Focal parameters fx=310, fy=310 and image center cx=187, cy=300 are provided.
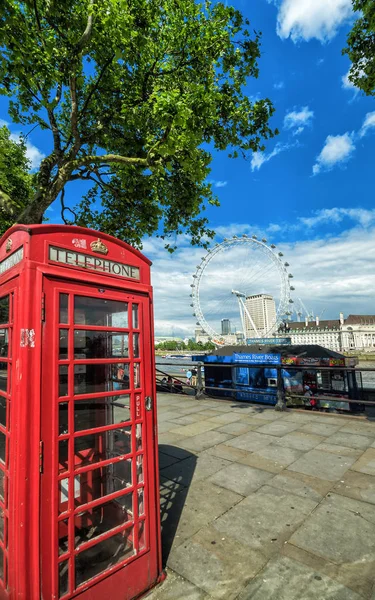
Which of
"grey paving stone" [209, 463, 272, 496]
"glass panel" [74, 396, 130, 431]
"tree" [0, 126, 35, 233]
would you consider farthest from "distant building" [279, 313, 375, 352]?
"glass panel" [74, 396, 130, 431]

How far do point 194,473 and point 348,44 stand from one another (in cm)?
972

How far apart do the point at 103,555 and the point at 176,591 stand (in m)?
0.63

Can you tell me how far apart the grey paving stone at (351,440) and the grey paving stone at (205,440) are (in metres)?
1.93

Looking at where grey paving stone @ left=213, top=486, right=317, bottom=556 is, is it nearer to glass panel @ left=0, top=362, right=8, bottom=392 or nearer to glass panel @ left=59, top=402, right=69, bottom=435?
glass panel @ left=59, top=402, right=69, bottom=435

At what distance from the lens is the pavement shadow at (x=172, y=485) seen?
124 inches

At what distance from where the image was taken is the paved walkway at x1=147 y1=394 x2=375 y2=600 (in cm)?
245

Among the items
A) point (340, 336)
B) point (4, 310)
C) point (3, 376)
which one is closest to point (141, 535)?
point (3, 376)

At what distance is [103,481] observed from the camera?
274cm

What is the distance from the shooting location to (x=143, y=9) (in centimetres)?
755

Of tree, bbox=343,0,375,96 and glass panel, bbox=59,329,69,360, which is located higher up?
tree, bbox=343,0,375,96

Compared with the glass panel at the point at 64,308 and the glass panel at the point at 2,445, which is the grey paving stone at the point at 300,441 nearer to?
the glass panel at the point at 2,445

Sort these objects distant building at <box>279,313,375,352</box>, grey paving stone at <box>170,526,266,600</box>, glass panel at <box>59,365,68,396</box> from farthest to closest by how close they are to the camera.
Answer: distant building at <box>279,313,375,352</box>, grey paving stone at <box>170,526,266,600</box>, glass panel at <box>59,365,68,396</box>


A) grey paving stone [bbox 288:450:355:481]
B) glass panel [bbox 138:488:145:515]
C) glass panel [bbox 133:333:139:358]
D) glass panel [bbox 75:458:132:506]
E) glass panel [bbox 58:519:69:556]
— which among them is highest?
glass panel [bbox 133:333:139:358]

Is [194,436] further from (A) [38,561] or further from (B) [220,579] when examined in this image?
(A) [38,561]
